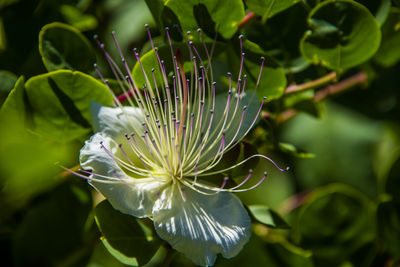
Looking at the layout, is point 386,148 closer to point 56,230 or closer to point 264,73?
point 264,73

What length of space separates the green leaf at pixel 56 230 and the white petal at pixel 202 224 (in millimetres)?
366

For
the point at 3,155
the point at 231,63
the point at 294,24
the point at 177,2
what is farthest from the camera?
the point at 294,24

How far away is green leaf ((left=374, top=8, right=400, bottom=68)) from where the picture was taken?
1.43 metres

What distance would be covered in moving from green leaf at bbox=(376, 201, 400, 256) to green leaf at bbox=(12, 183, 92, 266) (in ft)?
3.07

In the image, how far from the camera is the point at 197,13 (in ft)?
3.79

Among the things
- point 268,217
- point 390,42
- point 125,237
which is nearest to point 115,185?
point 125,237

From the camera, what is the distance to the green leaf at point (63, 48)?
1191 millimetres

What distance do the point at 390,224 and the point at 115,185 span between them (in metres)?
0.94

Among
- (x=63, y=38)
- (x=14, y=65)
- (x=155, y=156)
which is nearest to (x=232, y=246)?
(x=155, y=156)

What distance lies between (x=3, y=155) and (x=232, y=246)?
24.0 inches

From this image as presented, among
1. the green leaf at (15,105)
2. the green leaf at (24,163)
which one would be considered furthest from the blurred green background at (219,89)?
the green leaf at (24,163)

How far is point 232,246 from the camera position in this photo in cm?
104

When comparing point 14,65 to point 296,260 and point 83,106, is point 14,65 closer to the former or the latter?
point 83,106

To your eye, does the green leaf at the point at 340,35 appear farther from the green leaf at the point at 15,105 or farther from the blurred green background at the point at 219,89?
the green leaf at the point at 15,105
